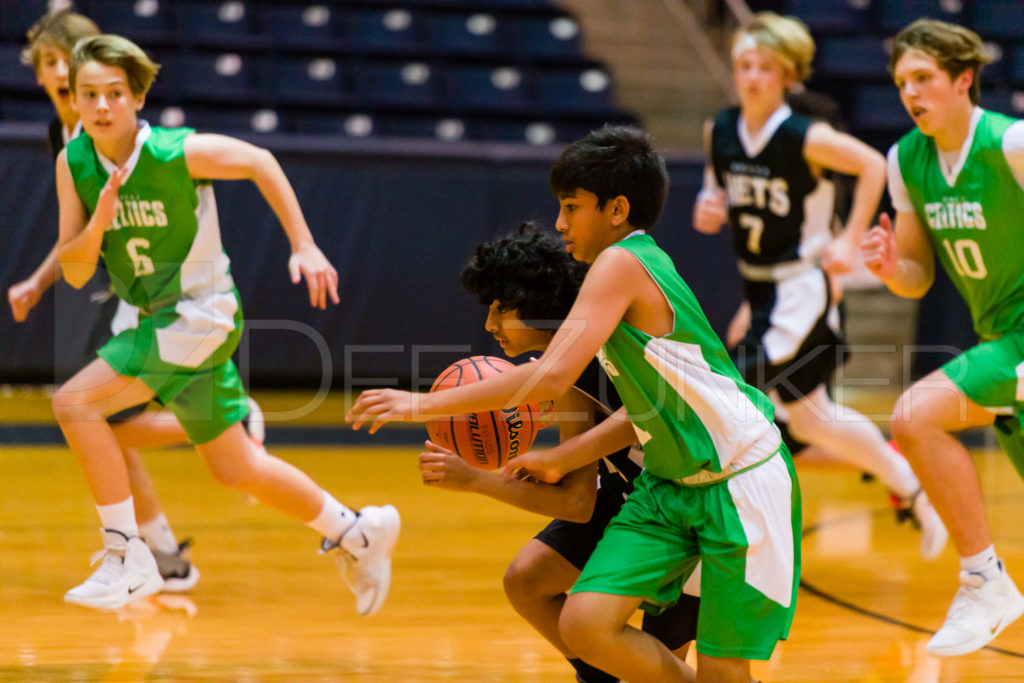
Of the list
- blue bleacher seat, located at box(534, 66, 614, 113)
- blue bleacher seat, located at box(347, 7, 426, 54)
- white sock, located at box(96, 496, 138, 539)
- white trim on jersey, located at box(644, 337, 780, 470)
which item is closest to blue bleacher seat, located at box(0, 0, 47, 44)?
blue bleacher seat, located at box(347, 7, 426, 54)

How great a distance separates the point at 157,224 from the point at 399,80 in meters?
5.85

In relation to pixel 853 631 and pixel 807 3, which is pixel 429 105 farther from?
pixel 853 631

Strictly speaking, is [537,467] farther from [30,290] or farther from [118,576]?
[30,290]

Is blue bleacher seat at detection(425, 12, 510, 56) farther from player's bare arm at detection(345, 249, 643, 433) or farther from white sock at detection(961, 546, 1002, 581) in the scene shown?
player's bare arm at detection(345, 249, 643, 433)

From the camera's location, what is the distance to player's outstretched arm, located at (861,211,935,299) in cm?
326

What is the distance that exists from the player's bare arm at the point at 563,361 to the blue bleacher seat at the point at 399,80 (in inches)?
272

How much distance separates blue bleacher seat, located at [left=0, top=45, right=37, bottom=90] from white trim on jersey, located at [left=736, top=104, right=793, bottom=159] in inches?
223

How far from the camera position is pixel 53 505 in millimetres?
5199

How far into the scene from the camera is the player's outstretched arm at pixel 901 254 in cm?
326

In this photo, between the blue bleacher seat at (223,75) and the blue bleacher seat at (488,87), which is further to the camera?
the blue bleacher seat at (488,87)

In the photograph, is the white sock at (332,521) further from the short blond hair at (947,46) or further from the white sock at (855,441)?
the short blond hair at (947,46)

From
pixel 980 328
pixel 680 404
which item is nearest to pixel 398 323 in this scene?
pixel 980 328

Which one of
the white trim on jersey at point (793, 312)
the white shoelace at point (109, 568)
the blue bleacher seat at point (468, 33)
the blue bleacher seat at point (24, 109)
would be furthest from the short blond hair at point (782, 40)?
the blue bleacher seat at point (24, 109)

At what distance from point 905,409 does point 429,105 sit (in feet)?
21.1
